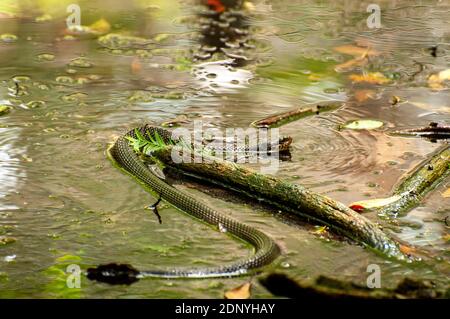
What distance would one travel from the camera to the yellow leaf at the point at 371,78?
23.3ft

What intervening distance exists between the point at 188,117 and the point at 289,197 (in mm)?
1689

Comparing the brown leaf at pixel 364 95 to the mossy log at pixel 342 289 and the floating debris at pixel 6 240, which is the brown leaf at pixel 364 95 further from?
the floating debris at pixel 6 240

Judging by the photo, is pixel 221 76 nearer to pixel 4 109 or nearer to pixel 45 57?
pixel 45 57

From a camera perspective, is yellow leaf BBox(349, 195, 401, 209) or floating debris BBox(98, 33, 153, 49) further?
floating debris BBox(98, 33, 153, 49)

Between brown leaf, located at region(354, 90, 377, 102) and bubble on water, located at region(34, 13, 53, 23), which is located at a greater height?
bubble on water, located at region(34, 13, 53, 23)

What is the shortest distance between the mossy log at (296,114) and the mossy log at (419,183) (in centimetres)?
120

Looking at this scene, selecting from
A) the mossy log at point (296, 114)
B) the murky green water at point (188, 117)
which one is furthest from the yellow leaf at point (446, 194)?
the mossy log at point (296, 114)

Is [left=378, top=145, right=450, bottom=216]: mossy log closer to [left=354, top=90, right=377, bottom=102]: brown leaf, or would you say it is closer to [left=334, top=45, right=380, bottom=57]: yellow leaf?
[left=354, top=90, right=377, bottom=102]: brown leaf

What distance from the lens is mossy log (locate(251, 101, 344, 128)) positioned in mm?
5910

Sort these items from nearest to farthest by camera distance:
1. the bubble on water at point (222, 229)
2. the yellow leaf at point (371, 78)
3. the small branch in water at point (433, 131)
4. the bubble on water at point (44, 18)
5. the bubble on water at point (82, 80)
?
the bubble on water at point (222, 229)
the small branch in water at point (433, 131)
the bubble on water at point (82, 80)
the yellow leaf at point (371, 78)
the bubble on water at point (44, 18)

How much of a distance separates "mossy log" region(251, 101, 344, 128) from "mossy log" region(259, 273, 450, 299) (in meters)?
2.21

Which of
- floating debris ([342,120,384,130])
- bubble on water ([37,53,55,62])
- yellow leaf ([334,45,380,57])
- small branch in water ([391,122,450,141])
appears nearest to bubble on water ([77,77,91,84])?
bubble on water ([37,53,55,62])

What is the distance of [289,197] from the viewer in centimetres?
454

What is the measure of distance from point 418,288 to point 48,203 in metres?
2.18
